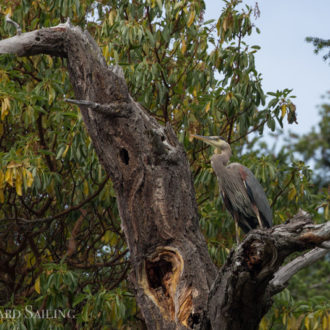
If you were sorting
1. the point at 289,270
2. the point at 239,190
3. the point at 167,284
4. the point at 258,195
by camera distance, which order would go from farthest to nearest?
the point at 239,190 < the point at 258,195 < the point at 167,284 < the point at 289,270

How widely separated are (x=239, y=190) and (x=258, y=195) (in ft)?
0.80

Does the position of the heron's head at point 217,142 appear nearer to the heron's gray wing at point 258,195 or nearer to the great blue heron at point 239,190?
the great blue heron at point 239,190

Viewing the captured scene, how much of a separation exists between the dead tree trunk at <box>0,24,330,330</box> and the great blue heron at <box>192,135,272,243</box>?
91.1 inches

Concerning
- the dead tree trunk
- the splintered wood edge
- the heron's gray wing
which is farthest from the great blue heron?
the splintered wood edge

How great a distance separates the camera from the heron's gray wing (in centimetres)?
571

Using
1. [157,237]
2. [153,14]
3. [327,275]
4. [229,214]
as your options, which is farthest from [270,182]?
[327,275]

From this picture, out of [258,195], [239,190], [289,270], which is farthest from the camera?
[239,190]

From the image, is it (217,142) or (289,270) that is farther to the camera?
(217,142)

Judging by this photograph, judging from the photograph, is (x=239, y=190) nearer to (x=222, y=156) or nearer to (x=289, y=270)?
(x=222, y=156)

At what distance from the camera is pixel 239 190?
587 centimetres

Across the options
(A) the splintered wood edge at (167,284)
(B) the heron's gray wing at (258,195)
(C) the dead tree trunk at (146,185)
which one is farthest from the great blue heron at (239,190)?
(A) the splintered wood edge at (167,284)

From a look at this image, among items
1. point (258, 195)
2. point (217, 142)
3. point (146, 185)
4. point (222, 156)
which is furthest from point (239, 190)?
point (146, 185)

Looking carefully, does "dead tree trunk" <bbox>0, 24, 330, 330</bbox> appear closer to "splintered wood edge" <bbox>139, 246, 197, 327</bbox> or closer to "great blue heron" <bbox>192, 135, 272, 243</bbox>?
"splintered wood edge" <bbox>139, 246, 197, 327</bbox>

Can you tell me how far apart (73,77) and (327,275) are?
897cm
